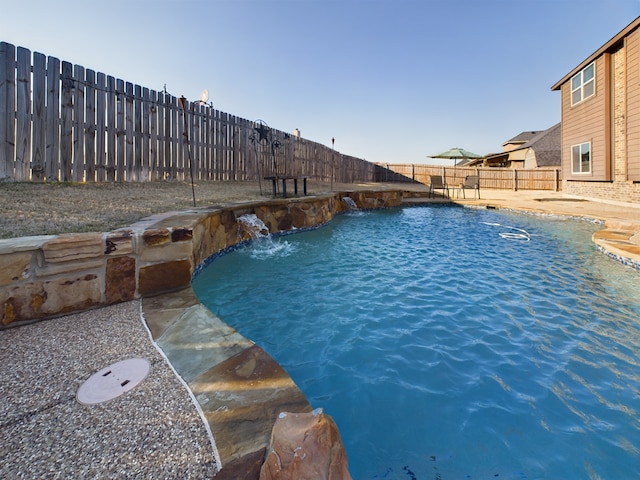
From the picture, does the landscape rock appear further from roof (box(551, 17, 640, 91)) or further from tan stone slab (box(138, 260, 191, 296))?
roof (box(551, 17, 640, 91))

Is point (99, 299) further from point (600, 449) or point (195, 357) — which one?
point (600, 449)

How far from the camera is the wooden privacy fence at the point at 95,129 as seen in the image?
448 centimetres

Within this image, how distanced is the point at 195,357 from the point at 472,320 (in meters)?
2.49

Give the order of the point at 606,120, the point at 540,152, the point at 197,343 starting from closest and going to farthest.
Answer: the point at 197,343
the point at 606,120
the point at 540,152

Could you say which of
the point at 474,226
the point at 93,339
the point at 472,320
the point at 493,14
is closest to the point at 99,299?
the point at 93,339

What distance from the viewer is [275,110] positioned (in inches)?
644

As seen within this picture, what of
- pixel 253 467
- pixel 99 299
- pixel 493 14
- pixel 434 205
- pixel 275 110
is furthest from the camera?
pixel 275 110

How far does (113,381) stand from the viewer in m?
1.52

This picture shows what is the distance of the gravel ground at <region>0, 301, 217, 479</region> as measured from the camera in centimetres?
106

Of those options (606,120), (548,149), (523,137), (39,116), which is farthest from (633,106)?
(523,137)

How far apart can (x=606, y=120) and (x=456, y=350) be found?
41.3 feet

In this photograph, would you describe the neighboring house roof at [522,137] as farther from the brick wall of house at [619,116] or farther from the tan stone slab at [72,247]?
the tan stone slab at [72,247]

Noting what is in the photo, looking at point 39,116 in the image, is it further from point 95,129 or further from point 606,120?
point 606,120

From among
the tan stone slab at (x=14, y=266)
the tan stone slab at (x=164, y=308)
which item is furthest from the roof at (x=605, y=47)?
the tan stone slab at (x=14, y=266)
